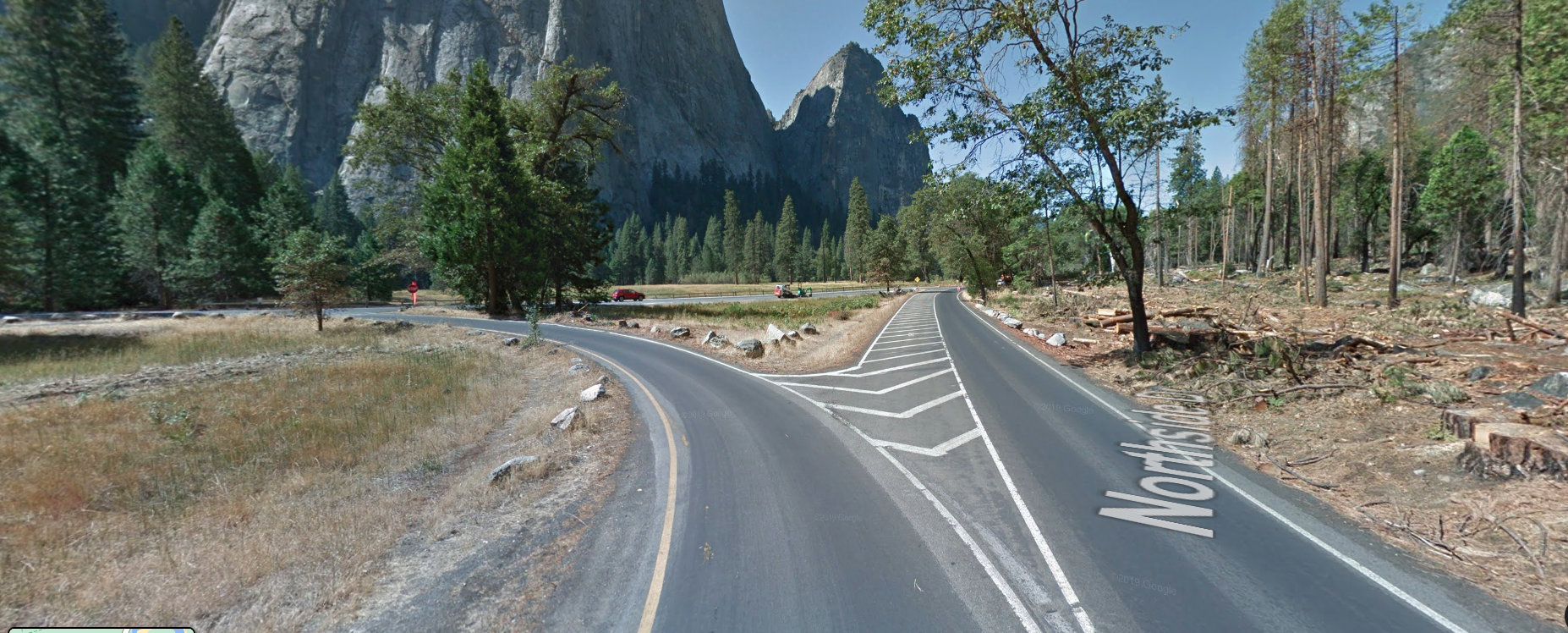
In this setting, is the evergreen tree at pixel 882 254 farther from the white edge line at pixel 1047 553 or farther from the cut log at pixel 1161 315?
the white edge line at pixel 1047 553

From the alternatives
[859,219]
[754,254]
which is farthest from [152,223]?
[754,254]

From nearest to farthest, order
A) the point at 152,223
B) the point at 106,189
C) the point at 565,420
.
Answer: the point at 565,420 < the point at 152,223 < the point at 106,189

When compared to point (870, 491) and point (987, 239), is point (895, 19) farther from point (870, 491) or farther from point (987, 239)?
point (987, 239)

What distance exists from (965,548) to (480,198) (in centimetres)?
3405

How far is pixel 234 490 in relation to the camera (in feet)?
25.3

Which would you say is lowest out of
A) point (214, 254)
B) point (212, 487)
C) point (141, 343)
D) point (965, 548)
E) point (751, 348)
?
point (212, 487)

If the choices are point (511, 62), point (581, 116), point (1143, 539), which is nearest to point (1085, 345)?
point (1143, 539)

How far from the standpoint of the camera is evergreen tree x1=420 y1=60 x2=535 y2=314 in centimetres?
3081

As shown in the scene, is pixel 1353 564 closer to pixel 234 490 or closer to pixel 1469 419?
pixel 1469 419

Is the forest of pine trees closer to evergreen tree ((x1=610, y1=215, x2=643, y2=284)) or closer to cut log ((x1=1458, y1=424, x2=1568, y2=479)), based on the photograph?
cut log ((x1=1458, y1=424, x2=1568, y2=479))

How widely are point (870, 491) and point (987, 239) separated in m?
46.7

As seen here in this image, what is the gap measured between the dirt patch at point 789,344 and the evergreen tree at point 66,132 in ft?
96.2

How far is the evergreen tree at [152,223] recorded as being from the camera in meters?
34.6

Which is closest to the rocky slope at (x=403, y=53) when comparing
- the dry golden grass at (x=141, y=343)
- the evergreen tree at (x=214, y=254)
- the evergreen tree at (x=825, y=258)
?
the evergreen tree at (x=214, y=254)
